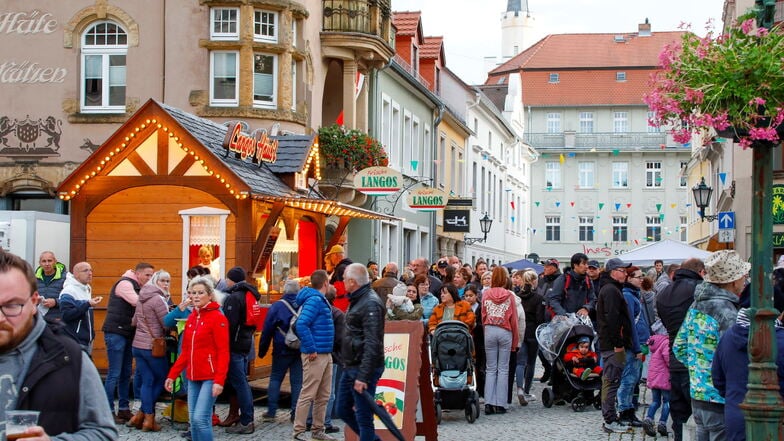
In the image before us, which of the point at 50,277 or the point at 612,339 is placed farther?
the point at 50,277

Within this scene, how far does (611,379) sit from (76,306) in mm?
5951

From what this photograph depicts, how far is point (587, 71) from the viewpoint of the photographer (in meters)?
85.8

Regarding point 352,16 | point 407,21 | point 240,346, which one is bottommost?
point 240,346

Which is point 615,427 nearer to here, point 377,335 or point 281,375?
point 281,375

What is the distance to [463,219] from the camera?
38.0 meters

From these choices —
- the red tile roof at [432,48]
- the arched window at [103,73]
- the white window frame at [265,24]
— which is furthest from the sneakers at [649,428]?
the red tile roof at [432,48]

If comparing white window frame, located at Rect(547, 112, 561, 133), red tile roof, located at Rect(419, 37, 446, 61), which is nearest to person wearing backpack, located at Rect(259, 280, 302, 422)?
red tile roof, located at Rect(419, 37, 446, 61)

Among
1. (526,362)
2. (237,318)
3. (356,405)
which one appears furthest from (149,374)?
(526,362)

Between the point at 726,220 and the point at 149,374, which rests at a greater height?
the point at 726,220

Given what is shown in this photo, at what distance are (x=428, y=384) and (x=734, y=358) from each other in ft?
15.8

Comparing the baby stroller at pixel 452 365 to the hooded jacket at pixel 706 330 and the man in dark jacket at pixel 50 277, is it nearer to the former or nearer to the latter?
the man in dark jacket at pixel 50 277

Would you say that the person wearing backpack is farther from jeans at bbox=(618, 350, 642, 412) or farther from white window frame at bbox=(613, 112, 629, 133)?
white window frame at bbox=(613, 112, 629, 133)

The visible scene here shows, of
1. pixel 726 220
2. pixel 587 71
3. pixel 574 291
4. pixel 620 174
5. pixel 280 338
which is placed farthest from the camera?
pixel 587 71

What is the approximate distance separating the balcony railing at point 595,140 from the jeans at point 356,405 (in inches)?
2887
